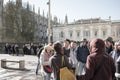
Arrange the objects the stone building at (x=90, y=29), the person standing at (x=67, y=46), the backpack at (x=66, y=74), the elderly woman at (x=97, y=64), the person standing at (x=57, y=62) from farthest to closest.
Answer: the stone building at (x=90, y=29) < the person standing at (x=67, y=46) < the person standing at (x=57, y=62) < the backpack at (x=66, y=74) < the elderly woman at (x=97, y=64)

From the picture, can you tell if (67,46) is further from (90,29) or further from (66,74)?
(90,29)

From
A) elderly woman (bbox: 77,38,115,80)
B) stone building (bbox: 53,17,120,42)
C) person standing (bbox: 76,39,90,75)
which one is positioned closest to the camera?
elderly woman (bbox: 77,38,115,80)

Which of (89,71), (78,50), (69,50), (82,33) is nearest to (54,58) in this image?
(89,71)

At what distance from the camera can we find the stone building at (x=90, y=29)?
86500 mm

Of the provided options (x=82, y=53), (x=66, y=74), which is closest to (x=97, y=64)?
(x=66, y=74)

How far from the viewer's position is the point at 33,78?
520 inches

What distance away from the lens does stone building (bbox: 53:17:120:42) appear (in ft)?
284

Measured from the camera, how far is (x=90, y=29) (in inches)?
3583

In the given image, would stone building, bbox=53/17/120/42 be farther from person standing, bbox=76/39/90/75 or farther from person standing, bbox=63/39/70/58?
person standing, bbox=63/39/70/58

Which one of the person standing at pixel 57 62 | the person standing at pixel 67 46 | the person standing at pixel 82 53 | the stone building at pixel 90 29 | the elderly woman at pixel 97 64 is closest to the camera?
the elderly woman at pixel 97 64

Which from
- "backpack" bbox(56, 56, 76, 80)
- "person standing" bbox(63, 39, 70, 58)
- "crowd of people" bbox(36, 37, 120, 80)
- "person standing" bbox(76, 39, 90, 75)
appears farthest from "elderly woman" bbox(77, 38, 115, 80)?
"person standing" bbox(76, 39, 90, 75)

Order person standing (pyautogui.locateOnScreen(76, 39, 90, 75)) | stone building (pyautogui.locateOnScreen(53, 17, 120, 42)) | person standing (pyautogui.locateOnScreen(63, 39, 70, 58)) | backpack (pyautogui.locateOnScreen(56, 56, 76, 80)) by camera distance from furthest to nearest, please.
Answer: stone building (pyautogui.locateOnScreen(53, 17, 120, 42))
person standing (pyautogui.locateOnScreen(76, 39, 90, 75))
person standing (pyautogui.locateOnScreen(63, 39, 70, 58))
backpack (pyautogui.locateOnScreen(56, 56, 76, 80))

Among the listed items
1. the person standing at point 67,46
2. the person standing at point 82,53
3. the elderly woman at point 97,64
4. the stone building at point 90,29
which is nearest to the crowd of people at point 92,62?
the elderly woman at point 97,64

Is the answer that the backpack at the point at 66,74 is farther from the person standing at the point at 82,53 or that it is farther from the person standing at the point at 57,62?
the person standing at the point at 82,53
